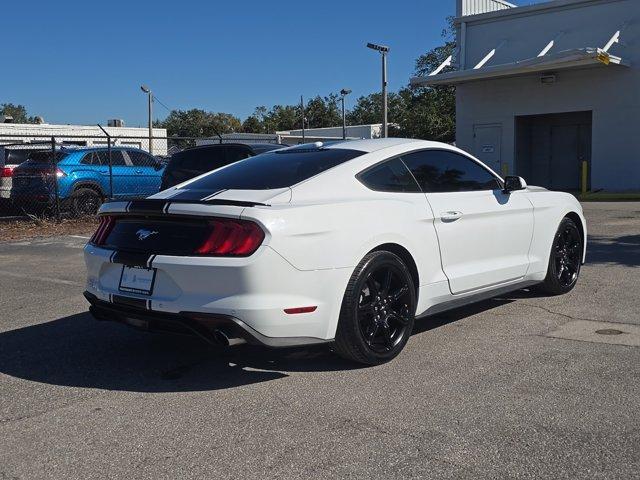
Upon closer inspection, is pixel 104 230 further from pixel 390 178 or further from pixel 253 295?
pixel 390 178

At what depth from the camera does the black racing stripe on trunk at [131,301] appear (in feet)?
15.0

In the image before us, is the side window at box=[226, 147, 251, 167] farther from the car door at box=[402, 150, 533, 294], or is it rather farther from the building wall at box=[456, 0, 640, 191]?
the building wall at box=[456, 0, 640, 191]

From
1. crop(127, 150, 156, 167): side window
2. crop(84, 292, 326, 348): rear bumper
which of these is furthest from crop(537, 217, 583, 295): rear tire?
crop(127, 150, 156, 167): side window

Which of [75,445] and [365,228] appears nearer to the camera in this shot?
[75,445]

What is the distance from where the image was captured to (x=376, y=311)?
16.0 ft

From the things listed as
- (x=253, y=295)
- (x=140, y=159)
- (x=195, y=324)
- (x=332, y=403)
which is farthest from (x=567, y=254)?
(x=140, y=159)

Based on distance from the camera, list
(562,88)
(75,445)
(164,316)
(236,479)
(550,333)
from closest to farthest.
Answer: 1. (236,479)
2. (75,445)
3. (164,316)
4. (550,333)
5. (562,88)

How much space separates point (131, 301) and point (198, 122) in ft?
329

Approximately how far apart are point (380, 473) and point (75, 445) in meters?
1.63

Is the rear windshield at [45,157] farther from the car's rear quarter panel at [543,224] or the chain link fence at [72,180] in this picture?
the car's rear quarter panel at [543,224]

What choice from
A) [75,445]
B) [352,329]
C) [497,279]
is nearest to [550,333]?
[497,279]

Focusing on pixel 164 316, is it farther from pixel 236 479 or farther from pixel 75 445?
pixel 236 479

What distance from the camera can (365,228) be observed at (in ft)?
15.6

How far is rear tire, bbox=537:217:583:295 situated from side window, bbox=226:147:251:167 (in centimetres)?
564
